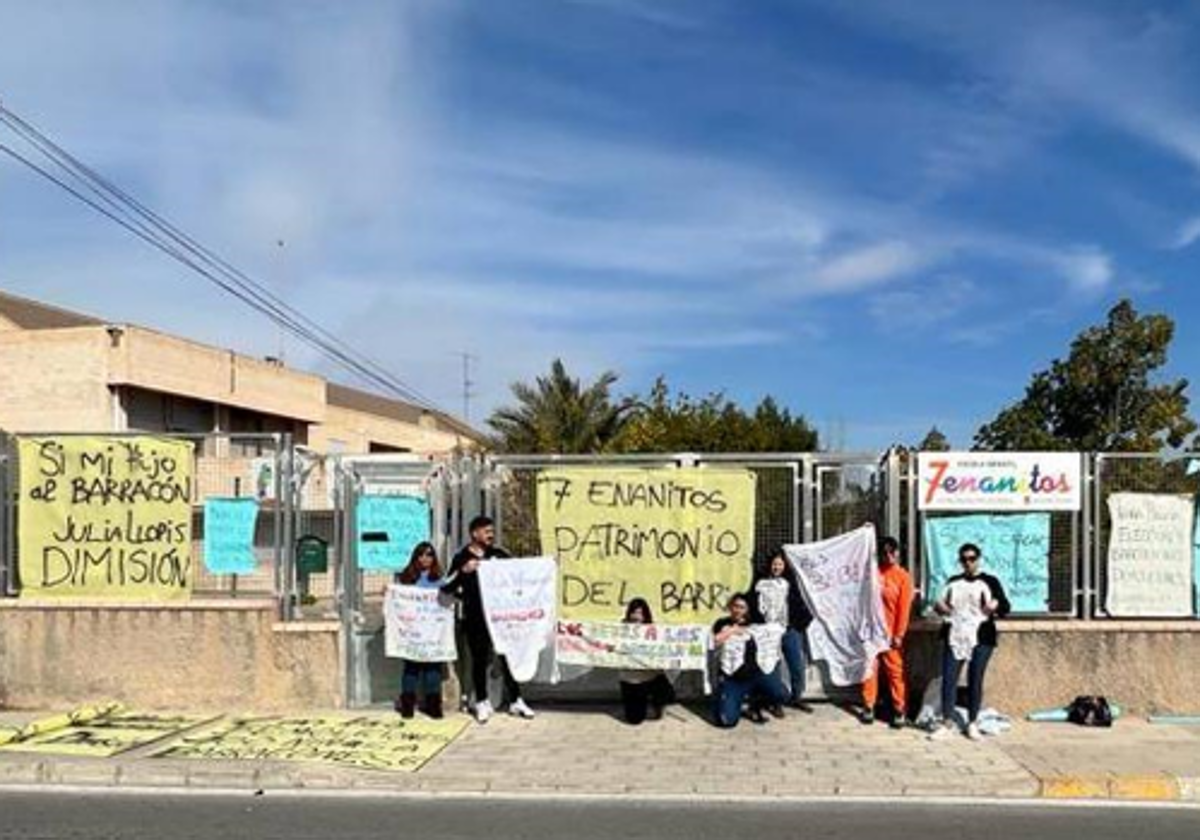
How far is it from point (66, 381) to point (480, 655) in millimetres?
24823

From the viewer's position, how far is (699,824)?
321 inches

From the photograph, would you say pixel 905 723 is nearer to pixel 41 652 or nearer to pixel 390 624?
pixel 390 624

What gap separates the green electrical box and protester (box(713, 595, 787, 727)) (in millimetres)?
3787

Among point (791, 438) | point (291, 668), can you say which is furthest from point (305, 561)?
point (791, 438)

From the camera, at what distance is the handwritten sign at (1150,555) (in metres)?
12.1

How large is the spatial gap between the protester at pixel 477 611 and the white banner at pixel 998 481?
4.09 metres

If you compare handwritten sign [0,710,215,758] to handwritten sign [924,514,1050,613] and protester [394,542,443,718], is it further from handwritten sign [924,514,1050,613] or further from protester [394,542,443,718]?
handwritten sign [924,514,1050,613]

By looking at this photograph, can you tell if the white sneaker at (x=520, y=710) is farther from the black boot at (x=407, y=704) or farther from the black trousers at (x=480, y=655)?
the black boot at (x=407, y=704)

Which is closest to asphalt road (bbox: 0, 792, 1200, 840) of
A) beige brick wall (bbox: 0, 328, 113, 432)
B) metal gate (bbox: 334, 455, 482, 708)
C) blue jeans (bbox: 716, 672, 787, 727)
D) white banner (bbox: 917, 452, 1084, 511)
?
blue jeans (bbox: 716, 672, 787, 727)

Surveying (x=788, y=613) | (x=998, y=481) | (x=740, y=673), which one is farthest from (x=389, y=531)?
(x=998, y=481)

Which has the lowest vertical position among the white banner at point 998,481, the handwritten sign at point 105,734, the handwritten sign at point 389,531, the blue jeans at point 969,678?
the handwritten sign at point 105,734

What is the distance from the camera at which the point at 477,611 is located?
11.9 meters

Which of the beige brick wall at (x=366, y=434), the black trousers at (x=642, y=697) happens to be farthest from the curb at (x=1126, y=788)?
the beige brick wall at (x=366, y=434)

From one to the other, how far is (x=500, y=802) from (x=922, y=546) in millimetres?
5200
